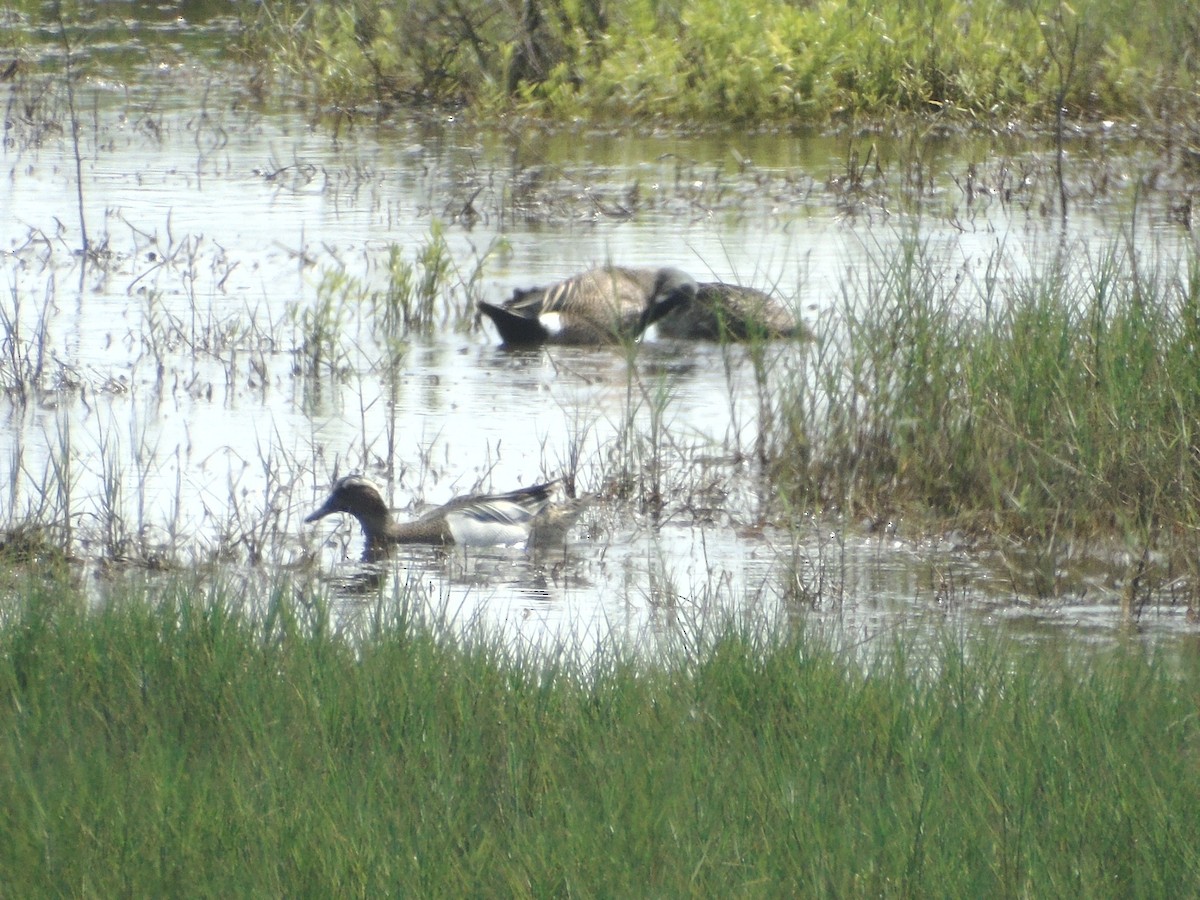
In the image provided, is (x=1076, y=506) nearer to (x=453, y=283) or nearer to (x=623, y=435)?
(x=623, y=435)

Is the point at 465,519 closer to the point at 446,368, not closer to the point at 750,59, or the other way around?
the point at 446,368

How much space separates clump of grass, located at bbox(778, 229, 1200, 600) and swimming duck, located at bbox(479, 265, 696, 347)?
2.54 meters

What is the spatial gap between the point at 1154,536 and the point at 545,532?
1.91 meters

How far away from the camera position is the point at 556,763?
3799mm

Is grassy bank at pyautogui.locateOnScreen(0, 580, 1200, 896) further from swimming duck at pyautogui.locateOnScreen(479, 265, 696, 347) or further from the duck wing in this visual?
swimming duck at pyautogui.locateOnScreen(479, 265, 696, 347)

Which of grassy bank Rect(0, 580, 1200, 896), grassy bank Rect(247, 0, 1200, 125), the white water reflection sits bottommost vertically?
grassy bank Rect(0, 580, 1200, 896)

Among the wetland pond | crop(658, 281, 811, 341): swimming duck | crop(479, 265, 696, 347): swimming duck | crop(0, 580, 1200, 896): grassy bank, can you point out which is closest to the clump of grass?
the wetland pond

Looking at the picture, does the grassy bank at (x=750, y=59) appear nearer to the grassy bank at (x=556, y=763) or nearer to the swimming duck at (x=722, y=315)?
the swimming duck at (x=722, y=315)

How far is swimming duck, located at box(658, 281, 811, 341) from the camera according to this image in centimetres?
879

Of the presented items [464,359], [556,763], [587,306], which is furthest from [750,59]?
[556,763]

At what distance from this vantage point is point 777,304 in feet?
30.5

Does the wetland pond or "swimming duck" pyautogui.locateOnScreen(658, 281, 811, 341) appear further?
"swimming duck" pyautogui.locateOnScreen(658, 281, 811, 341)

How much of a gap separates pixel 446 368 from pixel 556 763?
17.1ft

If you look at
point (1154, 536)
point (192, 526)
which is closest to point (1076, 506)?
point (1154, 536)
